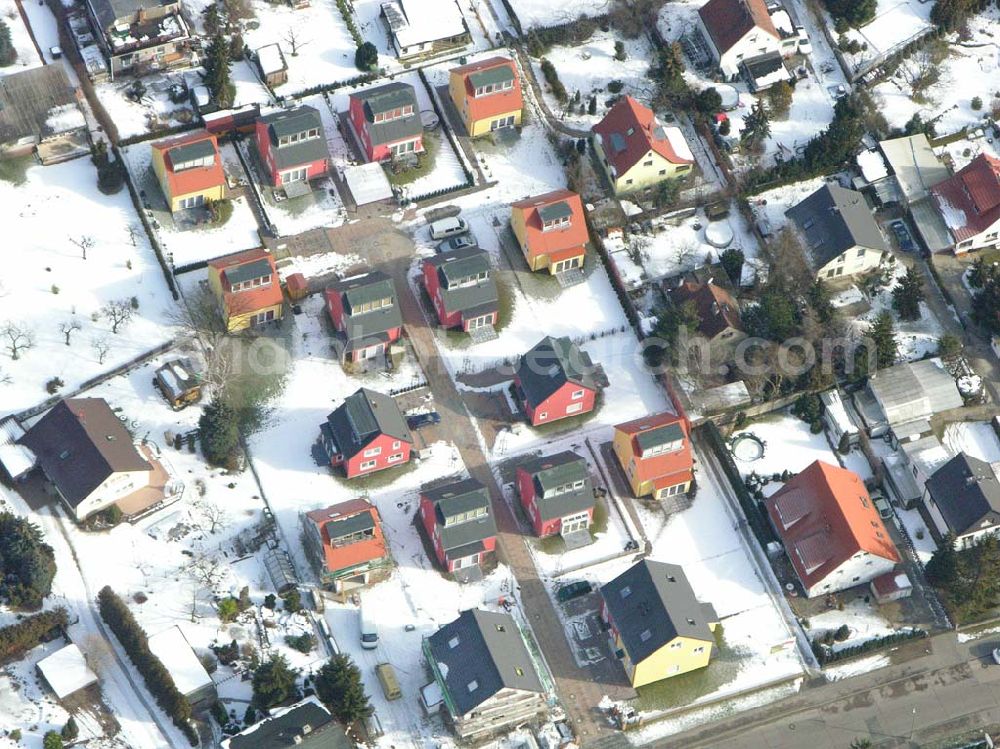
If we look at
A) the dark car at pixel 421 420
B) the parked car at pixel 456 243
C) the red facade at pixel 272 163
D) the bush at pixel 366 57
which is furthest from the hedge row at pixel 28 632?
the bush at pixel 366 57

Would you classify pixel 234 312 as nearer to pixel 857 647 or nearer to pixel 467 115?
pixel 467 115

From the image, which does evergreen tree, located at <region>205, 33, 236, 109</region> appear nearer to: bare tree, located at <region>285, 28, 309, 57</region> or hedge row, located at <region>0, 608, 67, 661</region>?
bare tree, located at <region>285, 28, 309, 57</region>

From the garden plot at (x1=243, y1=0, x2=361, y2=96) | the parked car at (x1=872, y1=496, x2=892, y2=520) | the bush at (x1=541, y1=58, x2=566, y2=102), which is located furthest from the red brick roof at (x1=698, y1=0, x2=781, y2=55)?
the parked car at (x1=872, y1=496, x2=892, y2=520)

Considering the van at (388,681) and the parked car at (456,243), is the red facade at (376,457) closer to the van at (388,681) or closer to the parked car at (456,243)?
the van at (388,681)

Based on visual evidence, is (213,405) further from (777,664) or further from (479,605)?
(777,664)

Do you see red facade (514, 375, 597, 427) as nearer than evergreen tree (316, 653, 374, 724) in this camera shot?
No

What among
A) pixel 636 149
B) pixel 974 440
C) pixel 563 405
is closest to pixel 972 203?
pixel 974 440

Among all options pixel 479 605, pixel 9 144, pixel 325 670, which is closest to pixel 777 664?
pixel 479 605
